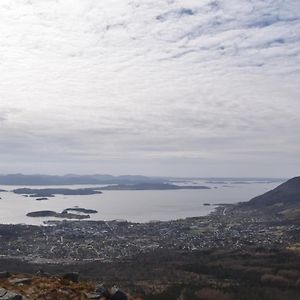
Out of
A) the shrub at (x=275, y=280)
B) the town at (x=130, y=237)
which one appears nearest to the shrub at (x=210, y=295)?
the shrub at (x=275, y=280)

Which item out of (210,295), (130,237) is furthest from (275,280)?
(130,237)

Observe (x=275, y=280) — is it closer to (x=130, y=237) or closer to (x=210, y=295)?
(x=210, y=295)

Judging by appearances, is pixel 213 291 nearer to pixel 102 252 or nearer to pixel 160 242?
pixel 102 252

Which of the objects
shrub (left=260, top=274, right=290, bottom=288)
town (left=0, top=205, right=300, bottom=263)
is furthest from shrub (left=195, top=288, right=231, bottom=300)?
town (left=0, top=205, right=300, bottom=263)

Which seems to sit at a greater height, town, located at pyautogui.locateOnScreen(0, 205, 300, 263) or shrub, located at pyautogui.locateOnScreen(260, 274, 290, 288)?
shrub, located at pyautogui.locateOnScreen(260, 274, 290, 288)

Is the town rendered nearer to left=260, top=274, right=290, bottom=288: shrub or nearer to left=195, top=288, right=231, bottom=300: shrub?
left=260, top=274, right=290, bottom=288: shrub

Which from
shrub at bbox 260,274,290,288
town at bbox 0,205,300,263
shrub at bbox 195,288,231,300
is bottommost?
town at bbox 0,205,300,263

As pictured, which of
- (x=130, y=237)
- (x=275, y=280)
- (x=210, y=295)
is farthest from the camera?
(x=130, y=237)

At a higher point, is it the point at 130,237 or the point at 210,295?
the point at 210,295

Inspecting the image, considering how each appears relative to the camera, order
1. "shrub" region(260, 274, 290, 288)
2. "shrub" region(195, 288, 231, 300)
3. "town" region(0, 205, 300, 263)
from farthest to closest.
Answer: "town" region(0, 205, 300, 263), "shrub" region(260, 274, 290, 288), "shrub" region(195, 288, 231, 300)

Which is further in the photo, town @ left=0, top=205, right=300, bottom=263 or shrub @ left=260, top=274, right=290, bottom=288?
town @ left=0, top=205, right=300, bottom=263

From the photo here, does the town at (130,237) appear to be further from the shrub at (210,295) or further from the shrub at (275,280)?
the shrub at (210,295)
